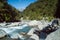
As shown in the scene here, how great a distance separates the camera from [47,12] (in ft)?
125

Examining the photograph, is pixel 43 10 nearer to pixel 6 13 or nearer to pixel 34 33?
pixel 6 13

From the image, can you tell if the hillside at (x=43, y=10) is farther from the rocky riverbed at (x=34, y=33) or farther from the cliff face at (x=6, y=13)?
the rocky riverbed at (x=34, y=33)

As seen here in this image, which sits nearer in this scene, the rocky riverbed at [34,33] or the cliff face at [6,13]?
the rocky riverbed at [34,33]

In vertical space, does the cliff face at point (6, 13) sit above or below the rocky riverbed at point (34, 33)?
above

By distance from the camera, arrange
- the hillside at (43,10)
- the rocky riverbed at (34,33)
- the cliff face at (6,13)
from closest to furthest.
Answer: the rocky riverbed at (34,33)
the cliff face at (6,13)
the hillside at (43,10)

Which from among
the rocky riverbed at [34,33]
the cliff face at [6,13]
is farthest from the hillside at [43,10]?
the rocky riverbed at [34,33]

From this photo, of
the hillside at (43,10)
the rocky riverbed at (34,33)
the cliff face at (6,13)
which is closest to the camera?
the rocky riverbed at (34,33)

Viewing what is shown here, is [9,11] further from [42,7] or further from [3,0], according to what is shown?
[42,7]

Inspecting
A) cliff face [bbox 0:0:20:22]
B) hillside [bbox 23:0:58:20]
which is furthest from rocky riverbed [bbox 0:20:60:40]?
hillside [bbox 23:0:58:20]

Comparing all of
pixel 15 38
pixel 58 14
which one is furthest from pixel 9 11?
pixel 15 38

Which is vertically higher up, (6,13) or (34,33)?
(6,13)

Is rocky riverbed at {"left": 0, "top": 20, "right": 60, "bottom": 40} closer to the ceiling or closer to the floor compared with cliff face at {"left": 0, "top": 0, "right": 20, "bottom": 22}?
closer to the floor

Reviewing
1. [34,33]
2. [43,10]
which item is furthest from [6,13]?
[34,33]

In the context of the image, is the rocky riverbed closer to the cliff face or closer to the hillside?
the cliff face
